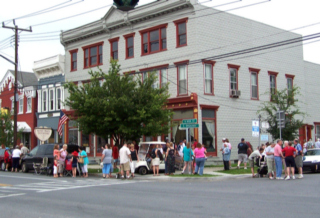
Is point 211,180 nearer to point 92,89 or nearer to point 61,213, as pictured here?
point 92,89

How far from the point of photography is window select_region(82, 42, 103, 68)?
34781mm

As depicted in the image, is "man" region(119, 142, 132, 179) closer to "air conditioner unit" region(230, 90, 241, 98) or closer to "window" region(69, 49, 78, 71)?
"air conditioner unit" region(230, 90, 241, 98)

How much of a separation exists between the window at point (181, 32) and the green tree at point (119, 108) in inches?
214

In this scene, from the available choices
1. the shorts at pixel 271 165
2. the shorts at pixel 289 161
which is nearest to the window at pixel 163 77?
the shorts at pixel 271 165

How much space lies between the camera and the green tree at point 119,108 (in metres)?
23.1

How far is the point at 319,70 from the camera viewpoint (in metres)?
38.7

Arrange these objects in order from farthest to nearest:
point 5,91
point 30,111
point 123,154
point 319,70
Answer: point 5,91 → point 30,111 → point 319,70 → point 123,154

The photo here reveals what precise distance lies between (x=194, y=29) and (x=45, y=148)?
40.4ft

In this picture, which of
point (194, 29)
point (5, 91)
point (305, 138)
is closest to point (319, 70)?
point (305, 138)

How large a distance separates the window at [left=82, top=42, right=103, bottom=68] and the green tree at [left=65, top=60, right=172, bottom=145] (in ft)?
35.0

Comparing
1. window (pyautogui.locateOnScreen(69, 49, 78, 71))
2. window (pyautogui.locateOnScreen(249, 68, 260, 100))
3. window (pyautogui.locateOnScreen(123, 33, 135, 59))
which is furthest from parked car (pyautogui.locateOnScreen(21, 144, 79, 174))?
window (pyautogui.locateOnScreen(249, 68, 260, 100))

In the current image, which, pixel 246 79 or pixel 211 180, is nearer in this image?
pixel 211 180

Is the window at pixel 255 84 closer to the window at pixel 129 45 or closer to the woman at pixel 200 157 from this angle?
the window at pixel 129 45

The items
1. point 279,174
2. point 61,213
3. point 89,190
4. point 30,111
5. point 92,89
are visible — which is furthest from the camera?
point 30,111
